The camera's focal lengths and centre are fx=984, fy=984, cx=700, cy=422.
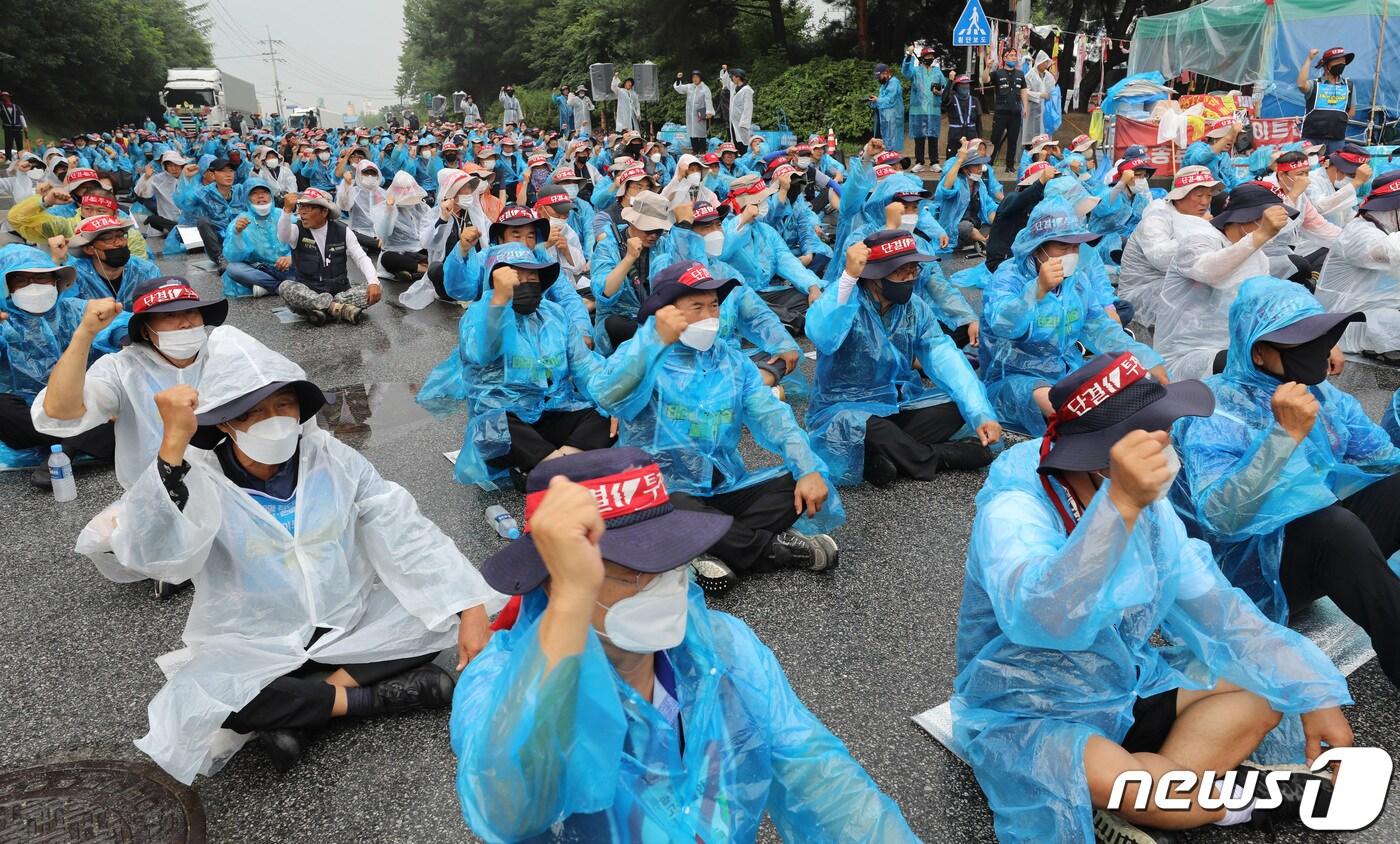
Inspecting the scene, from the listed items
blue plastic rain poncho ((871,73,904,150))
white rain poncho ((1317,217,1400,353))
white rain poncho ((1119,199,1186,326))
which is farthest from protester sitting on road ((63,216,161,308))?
blue plastic rain poncho ((871,73,904,150))

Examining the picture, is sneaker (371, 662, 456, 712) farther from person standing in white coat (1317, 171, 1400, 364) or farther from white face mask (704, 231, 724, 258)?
person standing in white coat (1317, 171, 1400, 364)

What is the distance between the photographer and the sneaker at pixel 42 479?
5.75m

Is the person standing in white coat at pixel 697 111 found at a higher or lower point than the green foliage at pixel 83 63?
lower

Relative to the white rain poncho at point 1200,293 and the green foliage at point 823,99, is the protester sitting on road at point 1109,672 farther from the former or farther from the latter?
the green foliage at point 823,99

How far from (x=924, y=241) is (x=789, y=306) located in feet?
5.29

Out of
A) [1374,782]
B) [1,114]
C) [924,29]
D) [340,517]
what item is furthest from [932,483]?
[1,114]

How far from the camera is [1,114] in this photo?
79.7ft

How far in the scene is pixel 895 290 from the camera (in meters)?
5.14

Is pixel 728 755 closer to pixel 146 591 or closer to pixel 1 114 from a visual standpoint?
pixel 146 591

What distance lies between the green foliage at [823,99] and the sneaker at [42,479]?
795 inches

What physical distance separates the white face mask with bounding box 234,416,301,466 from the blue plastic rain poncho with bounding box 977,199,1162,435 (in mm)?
4087

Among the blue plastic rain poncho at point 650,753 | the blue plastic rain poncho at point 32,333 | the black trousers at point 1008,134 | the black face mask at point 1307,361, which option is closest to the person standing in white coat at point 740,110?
the black trousers at point 1008,134

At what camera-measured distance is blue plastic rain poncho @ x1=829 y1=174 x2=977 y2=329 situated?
6051mm

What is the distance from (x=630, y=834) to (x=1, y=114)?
29.5 m
